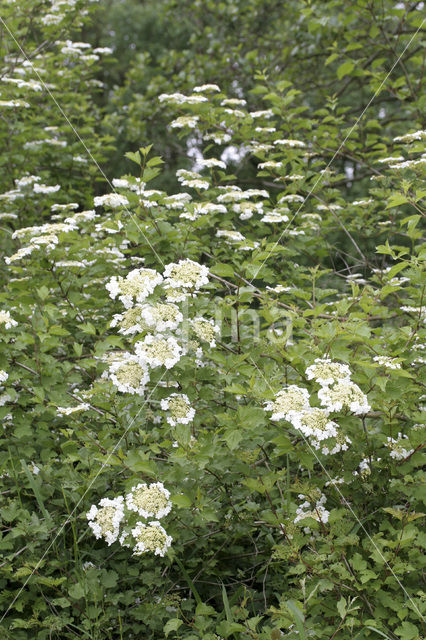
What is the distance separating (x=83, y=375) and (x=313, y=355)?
4.05 ft

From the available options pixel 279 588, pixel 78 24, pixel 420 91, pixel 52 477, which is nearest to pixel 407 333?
pixel 279 588

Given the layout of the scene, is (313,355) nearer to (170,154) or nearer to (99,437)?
(99,437)

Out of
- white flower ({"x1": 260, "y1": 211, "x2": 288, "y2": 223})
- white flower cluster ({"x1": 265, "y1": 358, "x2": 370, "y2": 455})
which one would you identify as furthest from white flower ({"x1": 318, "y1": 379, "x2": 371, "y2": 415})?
white flower ({"x1": 260, "y1": 211, "x2": 288, "y2": 223})

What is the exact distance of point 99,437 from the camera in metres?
2.26

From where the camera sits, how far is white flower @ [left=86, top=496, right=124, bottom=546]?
193 cm

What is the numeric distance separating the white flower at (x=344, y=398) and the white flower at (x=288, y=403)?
67mm

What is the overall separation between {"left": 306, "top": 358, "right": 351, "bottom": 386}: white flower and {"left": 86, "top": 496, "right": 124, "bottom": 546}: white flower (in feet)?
2.38

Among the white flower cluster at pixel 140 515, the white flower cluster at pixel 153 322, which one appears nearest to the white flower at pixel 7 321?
the white flower cluster at pixel 153 322

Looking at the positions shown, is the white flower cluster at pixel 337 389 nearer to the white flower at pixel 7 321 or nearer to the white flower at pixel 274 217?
the white flower at pixel 7 321

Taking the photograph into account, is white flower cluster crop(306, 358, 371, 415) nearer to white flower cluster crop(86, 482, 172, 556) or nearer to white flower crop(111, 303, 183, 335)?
white flower crop(111, 303, 183, 335)

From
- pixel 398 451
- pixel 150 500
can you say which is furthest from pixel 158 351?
pixel 398 451

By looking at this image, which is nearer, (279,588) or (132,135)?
(279,588)

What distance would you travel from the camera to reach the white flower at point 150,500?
6.06 feet

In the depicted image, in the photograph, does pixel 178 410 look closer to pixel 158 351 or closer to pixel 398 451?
pixel 158 351
